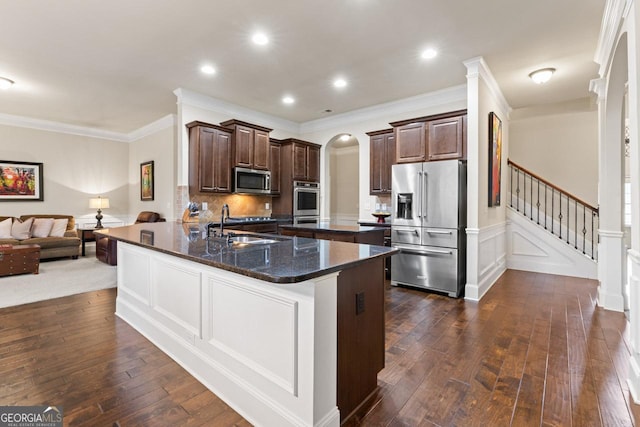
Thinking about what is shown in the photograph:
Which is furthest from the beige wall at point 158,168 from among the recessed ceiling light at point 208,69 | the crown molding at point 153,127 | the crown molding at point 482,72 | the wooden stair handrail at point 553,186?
the wooden stair handrail at point 553,186

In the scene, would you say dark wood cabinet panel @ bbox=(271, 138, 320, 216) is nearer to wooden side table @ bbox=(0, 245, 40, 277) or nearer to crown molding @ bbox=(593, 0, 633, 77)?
wooden side table @ bbox=(0, 245, 40, 277)

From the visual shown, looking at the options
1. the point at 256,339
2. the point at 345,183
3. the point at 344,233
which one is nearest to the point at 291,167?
the point at 344,233

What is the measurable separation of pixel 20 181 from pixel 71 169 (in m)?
0.92

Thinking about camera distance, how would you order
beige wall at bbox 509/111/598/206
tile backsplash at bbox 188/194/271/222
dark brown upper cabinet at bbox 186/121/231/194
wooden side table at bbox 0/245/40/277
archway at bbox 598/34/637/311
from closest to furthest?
archway at bbox 598/34/637/311 < wooden side table at bbox 0/245/40/277 < dark brown upper cabinet at bbox 186/121/231/194 < tile backsplash at bbox 188/194/271/222 < beige wall at bbox 509/111/598/206

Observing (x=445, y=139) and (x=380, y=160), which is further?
(x=380, y=160)

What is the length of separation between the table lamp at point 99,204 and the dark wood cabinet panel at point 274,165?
4201 mm

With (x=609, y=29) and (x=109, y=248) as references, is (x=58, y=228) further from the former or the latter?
(x=609, y=29)

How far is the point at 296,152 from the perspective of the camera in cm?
607

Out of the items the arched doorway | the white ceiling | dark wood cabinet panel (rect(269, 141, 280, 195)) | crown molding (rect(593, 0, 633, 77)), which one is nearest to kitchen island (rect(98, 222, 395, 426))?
the white ceiling

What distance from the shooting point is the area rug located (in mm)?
3805

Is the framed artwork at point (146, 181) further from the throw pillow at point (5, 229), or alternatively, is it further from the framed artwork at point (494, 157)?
the framed artwork at point (494, 157)

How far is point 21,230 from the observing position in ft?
19.3

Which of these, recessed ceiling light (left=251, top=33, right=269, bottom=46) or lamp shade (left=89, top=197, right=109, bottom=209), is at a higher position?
recessed ceiling light (left=251, top=33, right=269, bottom=46)

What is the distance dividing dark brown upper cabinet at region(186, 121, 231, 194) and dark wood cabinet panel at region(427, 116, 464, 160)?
3283 millimetres
